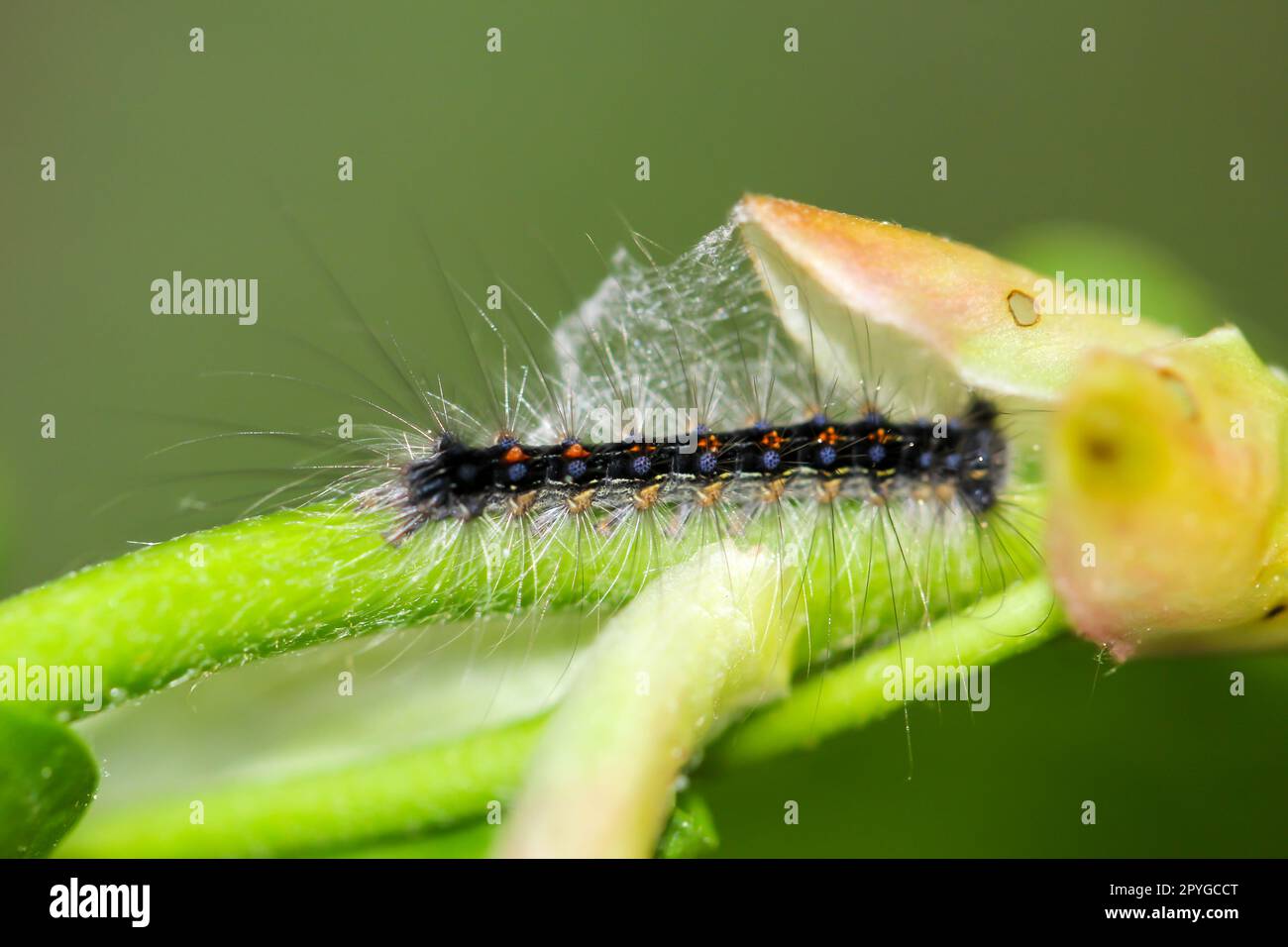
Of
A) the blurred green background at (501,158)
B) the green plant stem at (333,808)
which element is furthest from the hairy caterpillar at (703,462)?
the blurred green background at (501,158)

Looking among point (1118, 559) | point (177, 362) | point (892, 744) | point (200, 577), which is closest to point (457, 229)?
point (177, 362)

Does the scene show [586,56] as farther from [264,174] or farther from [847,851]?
[847,851]

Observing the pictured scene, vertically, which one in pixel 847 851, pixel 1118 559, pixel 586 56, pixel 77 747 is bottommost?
pixel 847 851

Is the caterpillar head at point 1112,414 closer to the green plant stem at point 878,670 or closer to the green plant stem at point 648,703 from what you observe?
the green plant stem at point 878,670

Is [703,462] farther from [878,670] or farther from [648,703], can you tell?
[648,703]

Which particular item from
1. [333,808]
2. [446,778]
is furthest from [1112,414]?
[333,808]

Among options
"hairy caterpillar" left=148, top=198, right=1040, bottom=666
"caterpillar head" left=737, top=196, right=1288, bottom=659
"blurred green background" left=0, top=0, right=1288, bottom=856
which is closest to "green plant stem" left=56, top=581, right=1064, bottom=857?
"hairy caterpillar" left=148, top=198, right=1040, bottom=666

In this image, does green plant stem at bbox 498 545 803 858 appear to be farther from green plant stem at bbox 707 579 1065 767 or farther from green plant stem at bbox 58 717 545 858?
green plant stem at bbox 58 717 545 858
